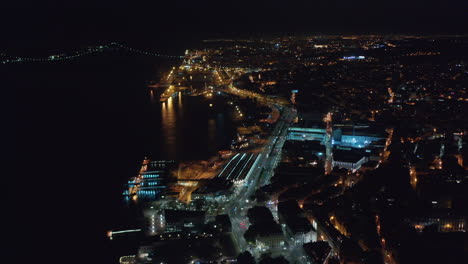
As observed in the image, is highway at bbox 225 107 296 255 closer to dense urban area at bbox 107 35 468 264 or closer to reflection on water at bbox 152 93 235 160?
dense urban area at bbox 107 35 468 264

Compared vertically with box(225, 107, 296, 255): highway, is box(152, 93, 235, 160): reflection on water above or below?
above

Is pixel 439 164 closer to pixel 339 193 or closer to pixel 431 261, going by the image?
pixel 339 193

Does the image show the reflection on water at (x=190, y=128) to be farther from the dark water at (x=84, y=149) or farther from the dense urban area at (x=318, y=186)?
the dense urban area at (x=318, y=186)

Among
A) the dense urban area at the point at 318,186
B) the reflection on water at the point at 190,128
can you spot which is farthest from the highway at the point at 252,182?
the reflection on water at the point at 190,128

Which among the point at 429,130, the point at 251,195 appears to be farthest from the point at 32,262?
the point at 429,130

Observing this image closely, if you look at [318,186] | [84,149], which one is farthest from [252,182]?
[84,149]

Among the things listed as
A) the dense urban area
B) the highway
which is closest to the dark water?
the dense urban area
